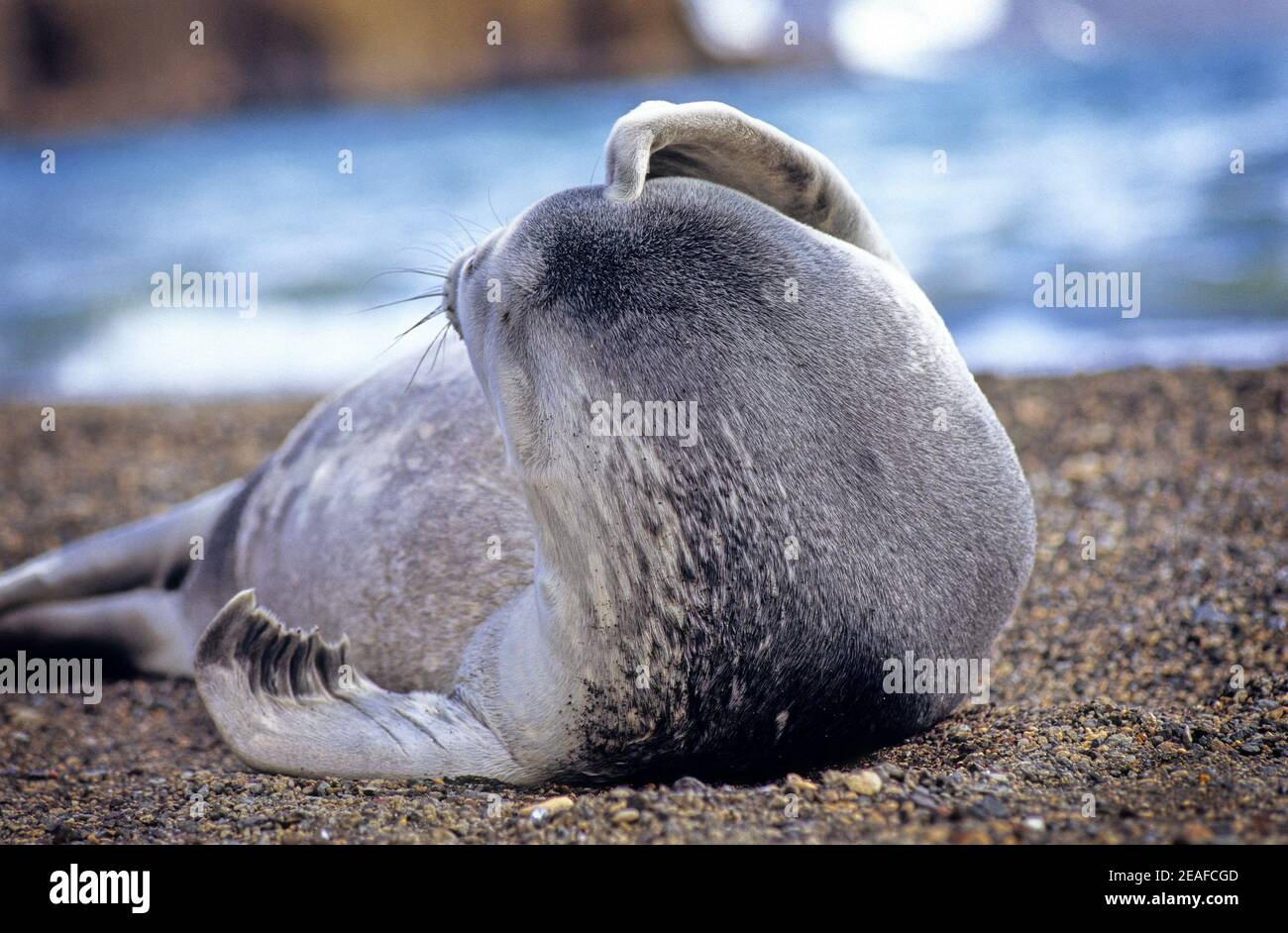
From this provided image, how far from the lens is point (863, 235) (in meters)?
2.84

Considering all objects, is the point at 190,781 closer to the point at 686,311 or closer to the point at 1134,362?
the point at 686,311

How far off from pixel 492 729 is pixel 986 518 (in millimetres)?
1157

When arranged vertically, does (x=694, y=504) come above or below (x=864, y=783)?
above

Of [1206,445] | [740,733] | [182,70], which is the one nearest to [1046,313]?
[1206,445]

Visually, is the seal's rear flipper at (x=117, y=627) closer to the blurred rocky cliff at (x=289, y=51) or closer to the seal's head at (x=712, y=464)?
the seal's head at (x=712, y=464)

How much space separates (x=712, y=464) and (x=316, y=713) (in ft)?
4.07

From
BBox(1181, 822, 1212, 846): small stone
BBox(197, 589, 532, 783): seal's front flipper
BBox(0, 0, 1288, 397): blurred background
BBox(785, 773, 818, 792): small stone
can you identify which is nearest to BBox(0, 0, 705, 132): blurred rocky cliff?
BBox(0, 0, 1288, 397): blurred background

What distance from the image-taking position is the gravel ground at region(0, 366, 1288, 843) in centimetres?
233

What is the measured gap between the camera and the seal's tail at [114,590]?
14.2 ft

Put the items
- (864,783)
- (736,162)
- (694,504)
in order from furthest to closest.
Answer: (736,162) < (864,783) < (694,504)

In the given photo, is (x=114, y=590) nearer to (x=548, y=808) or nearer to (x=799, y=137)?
(x=548, y=808)

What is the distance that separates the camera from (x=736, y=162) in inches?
102

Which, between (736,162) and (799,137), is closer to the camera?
(736,162)

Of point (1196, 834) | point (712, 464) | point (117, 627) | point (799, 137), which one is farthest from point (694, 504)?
point (799, 137)
